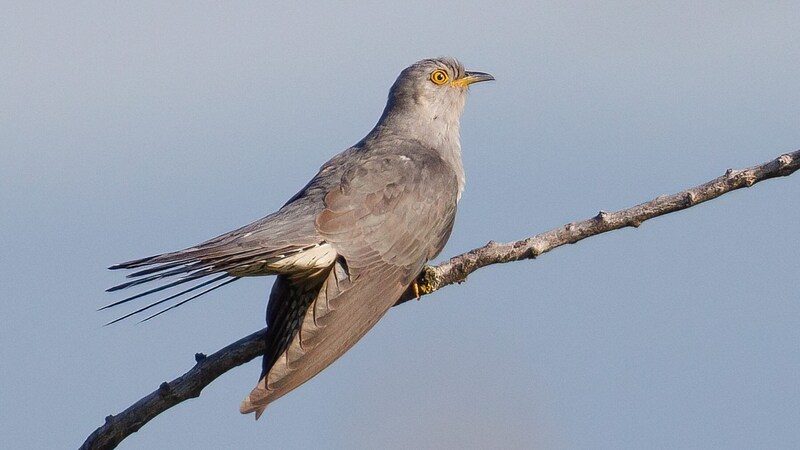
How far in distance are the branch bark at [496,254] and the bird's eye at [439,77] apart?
2422 millimetres

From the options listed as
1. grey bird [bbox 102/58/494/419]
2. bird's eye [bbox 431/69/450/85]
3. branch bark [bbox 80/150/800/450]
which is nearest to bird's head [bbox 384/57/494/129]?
bird's eye [bbox 431/69/450/85]

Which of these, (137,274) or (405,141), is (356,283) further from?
(405,141)

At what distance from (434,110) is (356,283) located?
2.14m

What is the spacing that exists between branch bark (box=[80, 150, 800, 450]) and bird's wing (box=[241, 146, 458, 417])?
0.65 feet

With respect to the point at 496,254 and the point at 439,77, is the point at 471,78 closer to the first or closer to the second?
the point at 439,77

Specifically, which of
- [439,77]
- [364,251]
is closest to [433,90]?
[439,77]

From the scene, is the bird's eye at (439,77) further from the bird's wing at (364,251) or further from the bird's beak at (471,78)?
the bird's wing at (364,251)

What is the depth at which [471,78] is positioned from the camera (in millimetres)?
6801

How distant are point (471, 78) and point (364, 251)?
89.9 inches

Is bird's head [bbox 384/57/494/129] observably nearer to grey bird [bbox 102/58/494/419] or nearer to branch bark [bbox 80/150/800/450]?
grey bird [bbox 102/58/494/419]

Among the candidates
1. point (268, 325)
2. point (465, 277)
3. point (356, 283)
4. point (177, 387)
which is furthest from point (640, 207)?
point (177, 387)

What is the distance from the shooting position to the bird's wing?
4.31 metres

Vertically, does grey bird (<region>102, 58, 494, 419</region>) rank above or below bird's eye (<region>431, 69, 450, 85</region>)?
below

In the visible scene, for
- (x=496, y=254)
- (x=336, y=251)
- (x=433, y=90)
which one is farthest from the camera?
(x=433, y=90)
